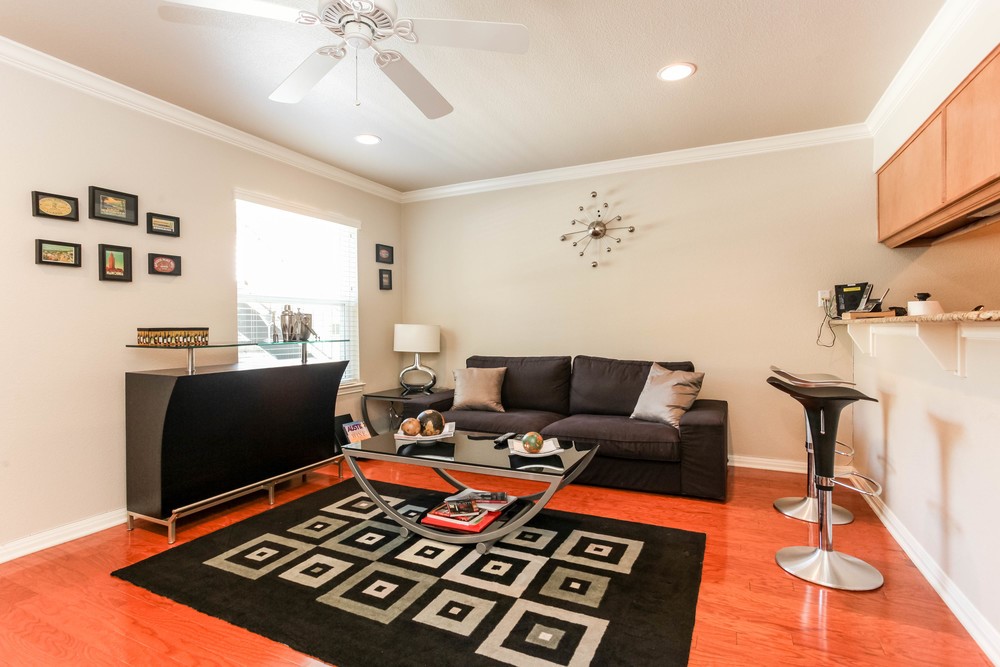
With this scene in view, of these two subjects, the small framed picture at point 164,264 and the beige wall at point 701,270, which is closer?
the small framed picture at point 164,264

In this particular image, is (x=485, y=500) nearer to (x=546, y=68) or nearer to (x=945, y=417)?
(x=945, y=417)

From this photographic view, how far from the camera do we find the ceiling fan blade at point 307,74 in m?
1.96

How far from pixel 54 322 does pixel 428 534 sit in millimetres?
2327

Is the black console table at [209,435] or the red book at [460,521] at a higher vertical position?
the black console table at [209,435]

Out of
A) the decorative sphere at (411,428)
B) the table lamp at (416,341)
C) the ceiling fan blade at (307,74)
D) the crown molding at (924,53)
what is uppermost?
the crown molding at (924,53)

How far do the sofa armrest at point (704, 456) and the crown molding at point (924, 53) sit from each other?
221cm

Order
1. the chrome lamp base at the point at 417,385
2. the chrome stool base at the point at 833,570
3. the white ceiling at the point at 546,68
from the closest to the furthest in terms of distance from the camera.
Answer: the chrome stool base at the point at 833,570
the white ceiling at the point at 546,68
the chrome lamp base at the point at 417,385

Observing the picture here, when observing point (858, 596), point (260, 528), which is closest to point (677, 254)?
point (858, 596)

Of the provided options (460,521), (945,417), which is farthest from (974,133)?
(460,521)

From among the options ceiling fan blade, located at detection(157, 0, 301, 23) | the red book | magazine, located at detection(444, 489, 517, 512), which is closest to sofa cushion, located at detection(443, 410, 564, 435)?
magazine, located at detection(444, 489, 517, 512)

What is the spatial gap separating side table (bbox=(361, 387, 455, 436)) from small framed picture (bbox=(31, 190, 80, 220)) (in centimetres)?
252

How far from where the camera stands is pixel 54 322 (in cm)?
276

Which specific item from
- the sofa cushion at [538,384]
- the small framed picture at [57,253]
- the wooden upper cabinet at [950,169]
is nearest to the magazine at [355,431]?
the sofa cushion at [538,384]

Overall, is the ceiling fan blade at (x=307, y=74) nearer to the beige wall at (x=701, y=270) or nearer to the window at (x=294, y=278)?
the window at (x=294, y=278)
